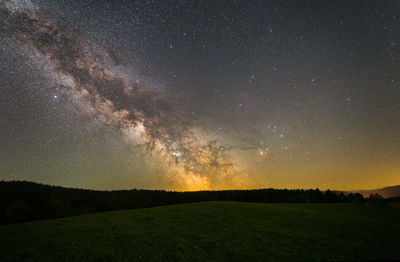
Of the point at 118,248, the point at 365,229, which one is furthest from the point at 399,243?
the point at 118,248

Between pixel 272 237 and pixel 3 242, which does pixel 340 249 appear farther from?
pixel 3 242

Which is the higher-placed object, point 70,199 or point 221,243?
point 221,243

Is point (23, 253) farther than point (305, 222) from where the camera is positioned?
No

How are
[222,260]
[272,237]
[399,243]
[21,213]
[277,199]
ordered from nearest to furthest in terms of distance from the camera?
[222,260] → [399,243] → [272,237] → [21,213] → [277,199]

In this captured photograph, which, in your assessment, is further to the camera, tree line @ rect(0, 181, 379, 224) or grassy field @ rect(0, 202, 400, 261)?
tree line @ rect(0, 181, 379, 224)

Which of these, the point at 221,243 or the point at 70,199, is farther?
the point at 70,199

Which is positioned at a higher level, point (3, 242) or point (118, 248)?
point (118, 248)

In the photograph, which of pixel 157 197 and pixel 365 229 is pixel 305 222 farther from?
pixel 157 197

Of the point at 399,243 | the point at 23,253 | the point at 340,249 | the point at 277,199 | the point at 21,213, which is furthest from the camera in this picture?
the point at 277,199

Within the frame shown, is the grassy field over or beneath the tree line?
over

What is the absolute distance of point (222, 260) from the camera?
1303cm

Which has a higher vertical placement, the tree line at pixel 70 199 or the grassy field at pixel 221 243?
the grassy field at pixel 221 243

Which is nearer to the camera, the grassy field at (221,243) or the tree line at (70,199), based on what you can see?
the grassy field at (221,243)

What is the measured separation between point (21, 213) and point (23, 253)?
49069 mm
